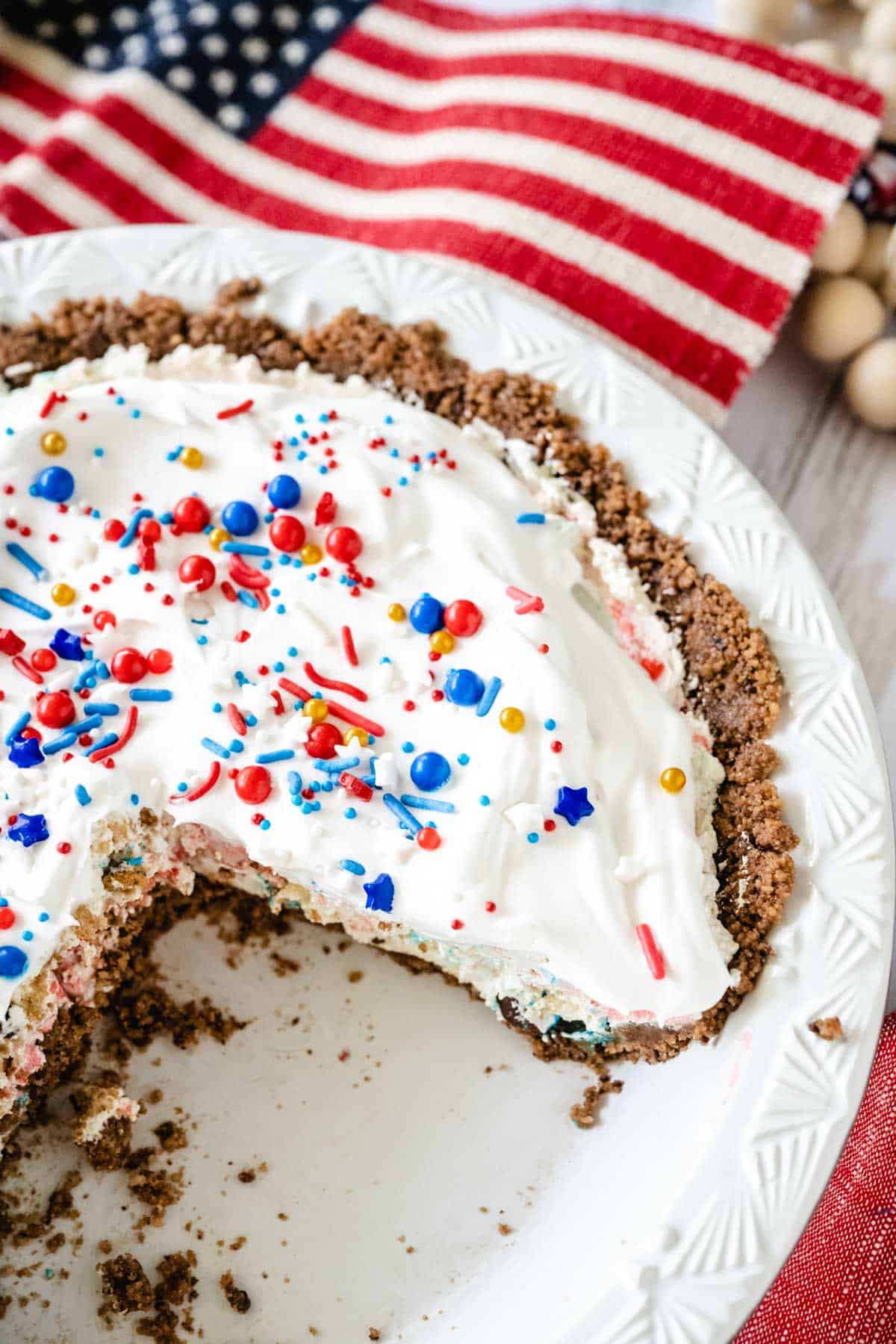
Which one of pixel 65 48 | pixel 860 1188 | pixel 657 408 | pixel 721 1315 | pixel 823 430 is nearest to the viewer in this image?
pixel 721 1315

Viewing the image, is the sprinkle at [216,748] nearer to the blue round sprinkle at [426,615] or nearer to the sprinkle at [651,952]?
the blue round sprinkle at [426,615]

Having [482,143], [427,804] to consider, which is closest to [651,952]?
[427,804]

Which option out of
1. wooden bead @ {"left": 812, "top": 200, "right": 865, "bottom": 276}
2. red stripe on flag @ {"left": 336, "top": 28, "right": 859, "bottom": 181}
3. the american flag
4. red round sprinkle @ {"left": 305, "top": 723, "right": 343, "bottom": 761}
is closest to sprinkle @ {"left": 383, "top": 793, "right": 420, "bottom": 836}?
red round sprinkle @ {"left": 305, "top": 723, "right": 343, "bottom": 761}

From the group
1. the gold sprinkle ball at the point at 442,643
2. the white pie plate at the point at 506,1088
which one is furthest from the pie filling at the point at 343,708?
the white pie plate at the point at 506,1088

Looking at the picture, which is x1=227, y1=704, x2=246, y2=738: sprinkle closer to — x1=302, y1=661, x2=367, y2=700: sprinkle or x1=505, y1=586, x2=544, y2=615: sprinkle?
x1=302, y1=661, x2=367, y2=700: sprinkle

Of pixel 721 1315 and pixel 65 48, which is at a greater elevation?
pixel 65 48

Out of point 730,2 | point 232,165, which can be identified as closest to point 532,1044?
point 232,165

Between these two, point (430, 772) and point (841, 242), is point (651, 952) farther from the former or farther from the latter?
point (841, 242)

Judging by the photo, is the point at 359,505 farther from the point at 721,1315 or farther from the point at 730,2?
the point at 730,2
